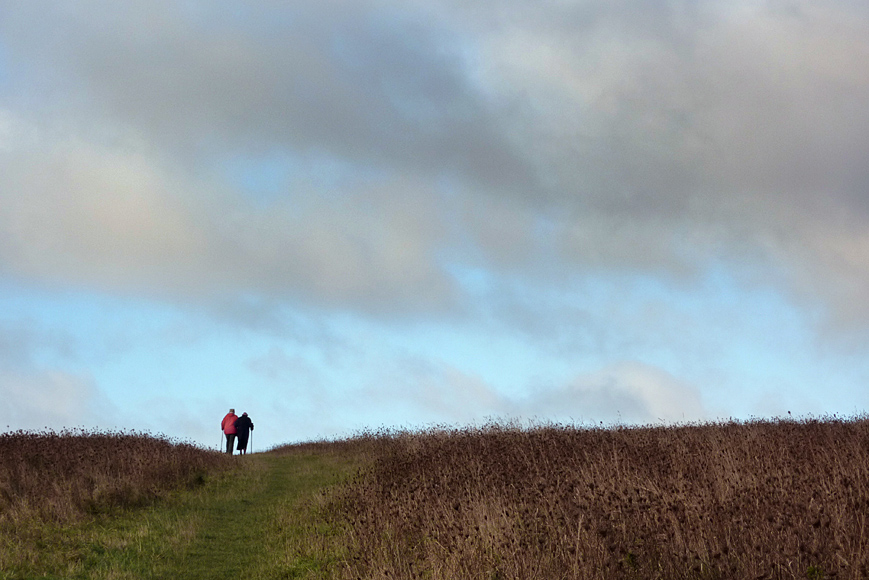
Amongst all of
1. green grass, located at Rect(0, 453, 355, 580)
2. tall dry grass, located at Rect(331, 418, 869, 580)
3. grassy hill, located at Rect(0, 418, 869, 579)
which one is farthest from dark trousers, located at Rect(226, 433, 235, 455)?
tall dry grass, located at Rect(331, 418, 869, 580)

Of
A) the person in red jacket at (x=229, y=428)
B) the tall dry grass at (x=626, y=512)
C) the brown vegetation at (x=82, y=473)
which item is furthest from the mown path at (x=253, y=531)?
the person in red jacket at (x=229, y=428)

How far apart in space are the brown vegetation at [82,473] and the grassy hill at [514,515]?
77mm

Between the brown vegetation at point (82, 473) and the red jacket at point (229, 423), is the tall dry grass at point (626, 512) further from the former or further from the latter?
the red jacket at point (229, 423)

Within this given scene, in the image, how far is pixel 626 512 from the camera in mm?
7453

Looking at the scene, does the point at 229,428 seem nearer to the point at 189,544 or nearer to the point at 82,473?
the point at 82,473

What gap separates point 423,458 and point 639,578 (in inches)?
326

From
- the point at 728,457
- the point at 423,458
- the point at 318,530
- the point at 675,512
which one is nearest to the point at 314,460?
the point at 423,458

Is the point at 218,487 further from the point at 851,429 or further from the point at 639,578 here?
the point at 851,429

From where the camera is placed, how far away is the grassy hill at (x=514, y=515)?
6.30 m

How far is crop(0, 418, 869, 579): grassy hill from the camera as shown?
6.30 meters

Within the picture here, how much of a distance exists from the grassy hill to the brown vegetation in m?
0.08

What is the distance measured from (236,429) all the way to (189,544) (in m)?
16.3

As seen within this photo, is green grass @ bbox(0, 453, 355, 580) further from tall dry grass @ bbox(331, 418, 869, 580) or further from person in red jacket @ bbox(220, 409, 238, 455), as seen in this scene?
person in red jacket @ bbox(220, 409, 238, 455)

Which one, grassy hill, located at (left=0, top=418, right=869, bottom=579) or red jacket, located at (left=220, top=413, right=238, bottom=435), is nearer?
grassy hill, located at (left=0, top=418, right=869, bottom=579)
